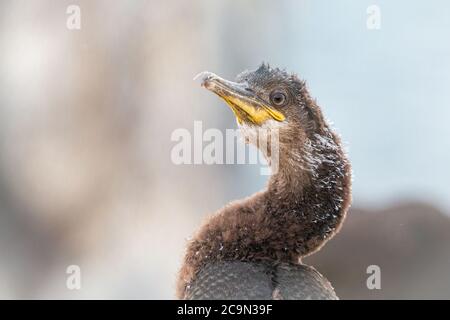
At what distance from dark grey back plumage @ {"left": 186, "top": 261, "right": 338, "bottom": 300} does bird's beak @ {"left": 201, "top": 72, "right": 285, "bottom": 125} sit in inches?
14.5

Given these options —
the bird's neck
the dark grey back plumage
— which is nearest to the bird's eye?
the bird's neck

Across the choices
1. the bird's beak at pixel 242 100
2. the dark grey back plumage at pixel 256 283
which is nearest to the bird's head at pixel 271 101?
the bird's beak at pixel 242 100

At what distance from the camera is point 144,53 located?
428cm

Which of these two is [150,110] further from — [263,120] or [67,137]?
[263,120]

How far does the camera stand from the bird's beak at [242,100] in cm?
159

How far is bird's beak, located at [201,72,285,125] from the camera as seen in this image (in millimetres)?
1594

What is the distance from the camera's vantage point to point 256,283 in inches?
55.5

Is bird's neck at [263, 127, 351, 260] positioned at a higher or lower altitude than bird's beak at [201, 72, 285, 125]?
lower

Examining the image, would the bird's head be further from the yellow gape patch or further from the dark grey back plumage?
the dark grey back plumage

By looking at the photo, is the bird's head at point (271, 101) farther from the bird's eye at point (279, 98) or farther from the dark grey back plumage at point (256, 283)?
the dark grey back plumage at point (256, 283)

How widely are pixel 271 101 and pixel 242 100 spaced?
0.07 meters

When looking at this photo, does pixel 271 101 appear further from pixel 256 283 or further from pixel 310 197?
pixel 256 283

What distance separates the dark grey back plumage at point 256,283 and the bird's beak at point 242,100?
14.5 inches

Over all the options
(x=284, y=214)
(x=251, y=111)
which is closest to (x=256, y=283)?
(x=284, y=214)
